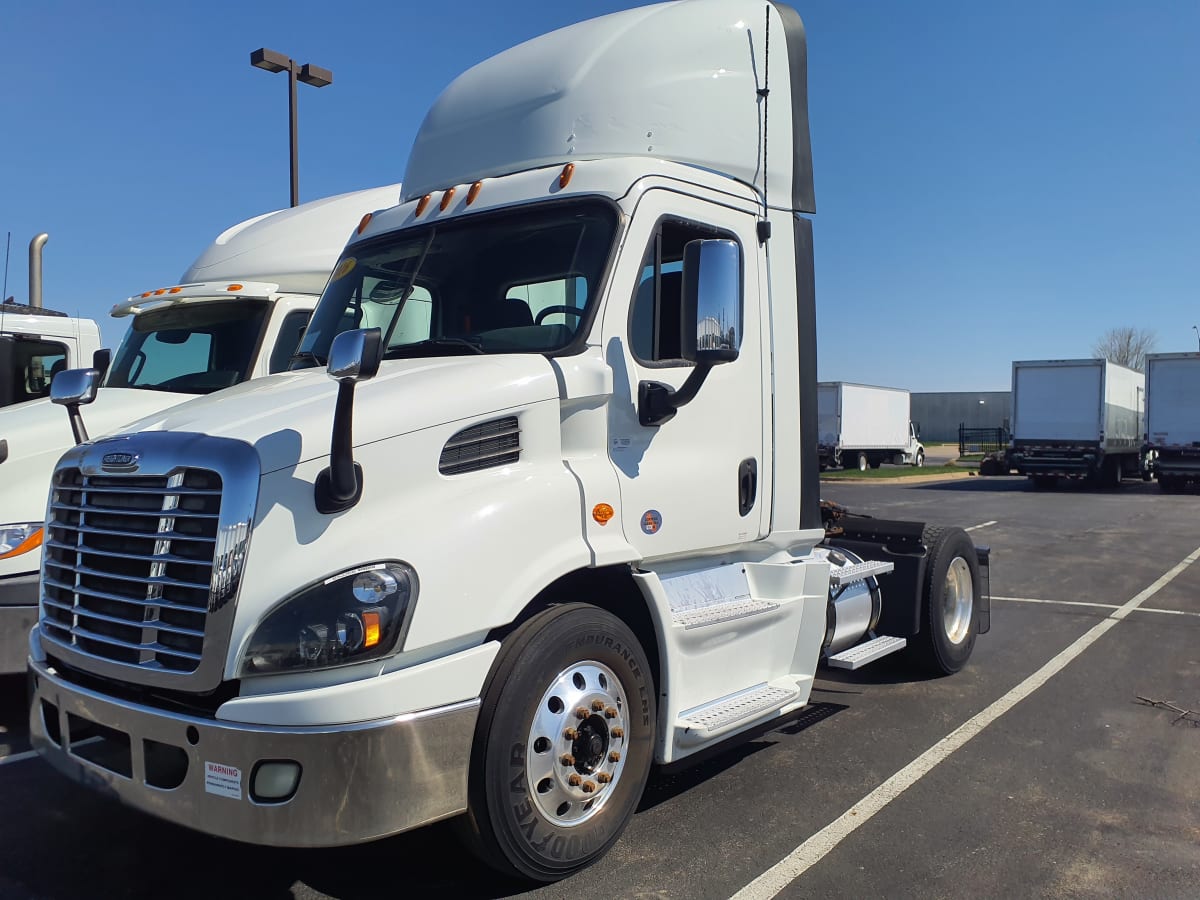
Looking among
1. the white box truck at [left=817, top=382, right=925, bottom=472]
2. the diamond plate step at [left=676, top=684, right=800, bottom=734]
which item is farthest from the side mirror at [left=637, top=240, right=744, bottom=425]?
the white box truck at [left=817, top=382, right=925, bottom=472]

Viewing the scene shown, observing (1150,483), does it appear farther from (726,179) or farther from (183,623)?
(183,623)

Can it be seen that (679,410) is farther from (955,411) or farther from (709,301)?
(955,411)

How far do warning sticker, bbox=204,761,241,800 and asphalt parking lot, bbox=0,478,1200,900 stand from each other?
0.87 m

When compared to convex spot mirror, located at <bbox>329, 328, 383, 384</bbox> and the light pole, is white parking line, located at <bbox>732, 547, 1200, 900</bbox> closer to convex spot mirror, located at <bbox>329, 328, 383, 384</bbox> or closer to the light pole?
convex spot mirror, located at <bbox>329, 328, 383, 384</bbox>

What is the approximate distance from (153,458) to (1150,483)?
121ft

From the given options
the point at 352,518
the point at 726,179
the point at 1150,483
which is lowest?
the point at 1150,483

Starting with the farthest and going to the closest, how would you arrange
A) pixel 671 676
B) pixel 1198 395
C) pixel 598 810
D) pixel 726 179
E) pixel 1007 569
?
pixel 1198 395, pixel 1007 569, pixel 726 179, pixel 671 676, pixel 598 810

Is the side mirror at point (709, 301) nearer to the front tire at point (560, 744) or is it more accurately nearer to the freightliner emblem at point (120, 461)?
the front tire at point (560, 744)

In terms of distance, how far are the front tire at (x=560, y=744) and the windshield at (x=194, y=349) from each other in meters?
4.51

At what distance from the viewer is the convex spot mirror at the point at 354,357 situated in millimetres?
3055

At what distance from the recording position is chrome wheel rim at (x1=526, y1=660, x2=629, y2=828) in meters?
3.55

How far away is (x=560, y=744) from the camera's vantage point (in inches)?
142

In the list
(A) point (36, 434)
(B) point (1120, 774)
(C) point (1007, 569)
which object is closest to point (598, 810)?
(B) point (1120, 774)

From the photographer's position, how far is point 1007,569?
40.0 feet
